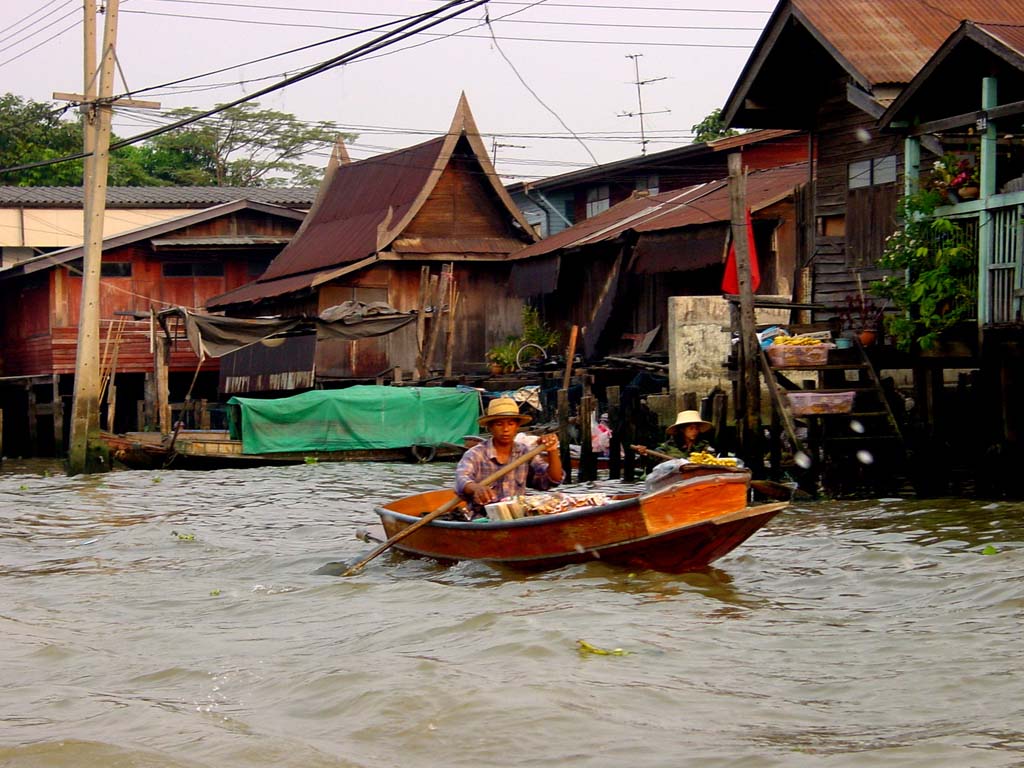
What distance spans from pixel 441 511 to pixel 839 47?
10447 mm

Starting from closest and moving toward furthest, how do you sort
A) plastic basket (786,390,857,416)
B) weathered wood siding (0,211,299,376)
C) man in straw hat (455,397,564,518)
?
man in straw hat (455,397,564,518), plastic basket (786,390,857,416), weathered wood siding (0,211,299,376)

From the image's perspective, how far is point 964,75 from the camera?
1648 centimetres

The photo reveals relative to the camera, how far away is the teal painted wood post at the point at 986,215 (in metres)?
15.1

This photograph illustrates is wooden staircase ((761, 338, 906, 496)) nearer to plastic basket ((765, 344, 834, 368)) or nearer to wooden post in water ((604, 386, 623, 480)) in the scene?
plastic basket ((765, 344, 834, 368))

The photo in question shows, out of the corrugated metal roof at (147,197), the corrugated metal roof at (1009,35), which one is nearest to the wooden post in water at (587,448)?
the corrugated metal roof at (1009,35)

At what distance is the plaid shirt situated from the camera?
39.0 ft

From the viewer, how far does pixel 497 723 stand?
6777 millimetres

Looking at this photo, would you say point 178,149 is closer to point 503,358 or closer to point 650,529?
point 503,358

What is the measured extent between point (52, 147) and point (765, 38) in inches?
1247

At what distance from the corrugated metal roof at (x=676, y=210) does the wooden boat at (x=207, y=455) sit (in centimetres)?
558

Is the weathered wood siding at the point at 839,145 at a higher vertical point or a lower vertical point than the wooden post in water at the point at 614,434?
higher

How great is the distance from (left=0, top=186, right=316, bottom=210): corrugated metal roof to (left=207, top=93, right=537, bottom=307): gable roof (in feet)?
9.16

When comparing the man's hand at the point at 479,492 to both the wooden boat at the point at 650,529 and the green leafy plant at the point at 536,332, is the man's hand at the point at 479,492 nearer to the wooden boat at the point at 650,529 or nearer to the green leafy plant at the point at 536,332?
the wooden boat at the point at 650,529

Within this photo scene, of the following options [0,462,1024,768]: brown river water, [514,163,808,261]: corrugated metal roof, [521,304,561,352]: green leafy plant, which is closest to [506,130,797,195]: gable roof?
[514,163,808,261]: corrugated metal roof
